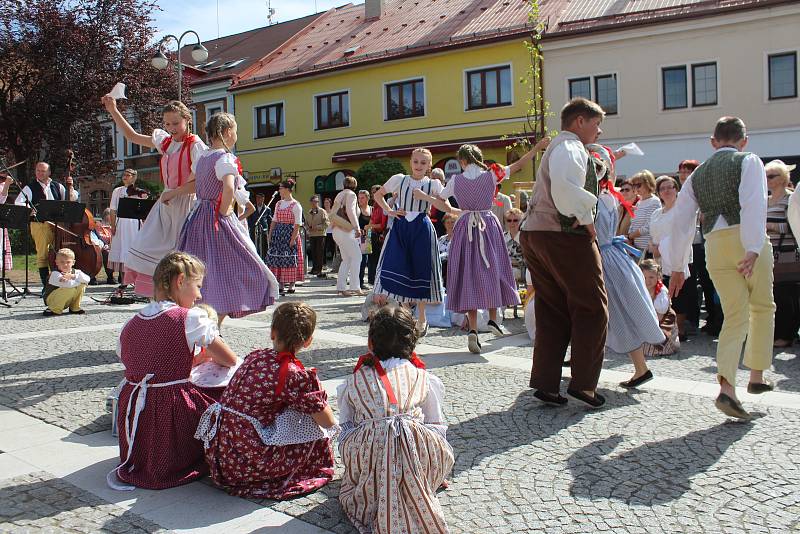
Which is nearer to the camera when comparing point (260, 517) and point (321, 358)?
point (260, 517)

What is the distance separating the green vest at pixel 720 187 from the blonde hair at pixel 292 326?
108 inches

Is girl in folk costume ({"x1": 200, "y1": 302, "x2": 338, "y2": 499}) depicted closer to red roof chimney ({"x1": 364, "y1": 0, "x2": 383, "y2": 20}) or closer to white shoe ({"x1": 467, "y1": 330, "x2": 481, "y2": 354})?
white shoe ({"x1": 467, "y1": 330, "x2": 481, "y2": 354})

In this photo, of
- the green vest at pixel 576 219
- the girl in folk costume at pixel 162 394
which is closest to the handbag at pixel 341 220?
the green vest at pixel 576 219

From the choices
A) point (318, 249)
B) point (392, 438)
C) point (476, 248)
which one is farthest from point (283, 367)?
point (318, 249)

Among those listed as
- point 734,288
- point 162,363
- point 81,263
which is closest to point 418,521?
point 162,363

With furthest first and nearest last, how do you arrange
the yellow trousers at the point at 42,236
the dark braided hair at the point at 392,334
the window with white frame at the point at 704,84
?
1. the window with white frame at the point at 704,84
2. the yellow trousers at the point at 42,236
3. the dark braided hair at the point at 392,334

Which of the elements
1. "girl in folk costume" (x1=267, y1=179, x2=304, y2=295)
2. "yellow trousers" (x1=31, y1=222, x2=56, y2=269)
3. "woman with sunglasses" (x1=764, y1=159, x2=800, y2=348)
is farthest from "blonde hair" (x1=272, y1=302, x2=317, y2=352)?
"yellow trousers" (x1=31, y1=222, x2=56, y2=269)

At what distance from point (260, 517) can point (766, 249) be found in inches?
136

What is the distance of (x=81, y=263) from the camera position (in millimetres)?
12781

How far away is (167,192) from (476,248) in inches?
112

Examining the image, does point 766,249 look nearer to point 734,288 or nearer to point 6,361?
point 734,288

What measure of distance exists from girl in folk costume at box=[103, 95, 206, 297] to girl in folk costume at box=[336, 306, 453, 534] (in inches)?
140

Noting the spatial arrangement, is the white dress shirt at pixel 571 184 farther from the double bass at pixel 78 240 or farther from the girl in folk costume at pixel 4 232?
the girl in folk costume at pixel 4 232

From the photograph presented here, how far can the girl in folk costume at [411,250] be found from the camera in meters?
7.51
